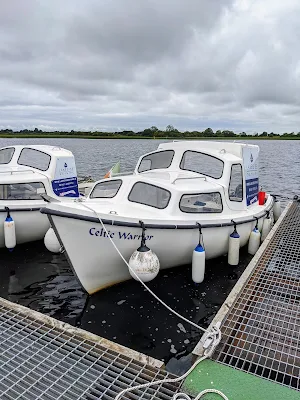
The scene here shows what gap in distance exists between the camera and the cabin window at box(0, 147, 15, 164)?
35.9ft

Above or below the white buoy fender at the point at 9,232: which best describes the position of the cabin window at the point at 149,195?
above

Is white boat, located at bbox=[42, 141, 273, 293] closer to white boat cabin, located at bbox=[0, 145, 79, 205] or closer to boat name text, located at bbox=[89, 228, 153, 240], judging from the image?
boat name text, located at bbox=[89, 228, 153, 240]

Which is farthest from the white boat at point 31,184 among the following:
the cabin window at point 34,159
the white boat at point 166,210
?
the white boat at point 166,210

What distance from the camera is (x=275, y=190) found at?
2203 centimetres

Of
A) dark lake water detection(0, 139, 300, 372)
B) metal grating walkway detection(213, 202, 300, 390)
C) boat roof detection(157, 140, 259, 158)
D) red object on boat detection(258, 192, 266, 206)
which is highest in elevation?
boat roof detection(157, 140, 259, 158)

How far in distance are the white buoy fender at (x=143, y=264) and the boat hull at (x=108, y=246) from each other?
0.41 meters

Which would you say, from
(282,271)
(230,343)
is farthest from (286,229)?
(230,343)

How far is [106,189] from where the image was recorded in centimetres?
825

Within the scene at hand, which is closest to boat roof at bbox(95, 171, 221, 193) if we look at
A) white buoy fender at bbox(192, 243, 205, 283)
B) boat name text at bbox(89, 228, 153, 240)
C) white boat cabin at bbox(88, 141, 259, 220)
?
white boat cabin at bbox(88, 141, 259, 220)

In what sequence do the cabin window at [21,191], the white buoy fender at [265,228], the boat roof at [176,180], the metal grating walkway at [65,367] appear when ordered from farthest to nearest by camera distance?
the white buoy fender at [265,228] → the cabin window at [21,191] → the boat roof at [176,180] → the metal grating walkway at [65,367]

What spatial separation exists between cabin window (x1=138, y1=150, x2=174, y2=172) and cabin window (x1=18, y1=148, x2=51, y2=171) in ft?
9.72

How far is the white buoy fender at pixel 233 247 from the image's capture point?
308 inches

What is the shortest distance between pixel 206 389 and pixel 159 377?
1.71 ft

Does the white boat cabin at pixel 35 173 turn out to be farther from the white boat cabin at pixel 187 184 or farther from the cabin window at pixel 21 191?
the white boat cabin at pixel 187 184
